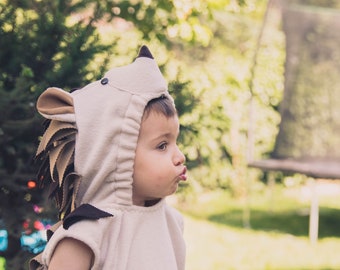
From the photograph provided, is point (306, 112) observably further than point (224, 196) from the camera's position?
No

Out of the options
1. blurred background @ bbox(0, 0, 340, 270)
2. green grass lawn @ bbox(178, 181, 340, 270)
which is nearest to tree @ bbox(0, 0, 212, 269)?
blurred background @ bbox(0, 0, 340, 270)

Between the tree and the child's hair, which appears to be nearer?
the child's hair

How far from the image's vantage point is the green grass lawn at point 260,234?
239 inches

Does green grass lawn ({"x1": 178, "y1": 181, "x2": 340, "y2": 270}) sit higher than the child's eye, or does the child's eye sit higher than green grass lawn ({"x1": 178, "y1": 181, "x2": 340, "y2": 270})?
the child's eye

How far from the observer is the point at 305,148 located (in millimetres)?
8211

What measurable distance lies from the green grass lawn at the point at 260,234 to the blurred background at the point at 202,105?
16 millimetres

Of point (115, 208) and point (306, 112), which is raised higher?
point (115, 208)

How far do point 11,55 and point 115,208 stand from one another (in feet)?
4.46

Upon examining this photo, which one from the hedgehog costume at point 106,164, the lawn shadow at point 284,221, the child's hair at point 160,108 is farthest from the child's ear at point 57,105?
the lawn shadow at point 284,221

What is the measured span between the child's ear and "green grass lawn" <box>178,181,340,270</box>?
12.8ft

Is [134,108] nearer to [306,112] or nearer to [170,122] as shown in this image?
[170,122]

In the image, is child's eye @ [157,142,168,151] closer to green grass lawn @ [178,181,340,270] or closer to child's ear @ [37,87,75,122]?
child's ear @ [37,87,75,122]

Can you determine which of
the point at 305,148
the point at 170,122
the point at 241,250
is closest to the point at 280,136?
the point at 305,148

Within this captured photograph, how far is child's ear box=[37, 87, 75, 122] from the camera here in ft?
6.44
